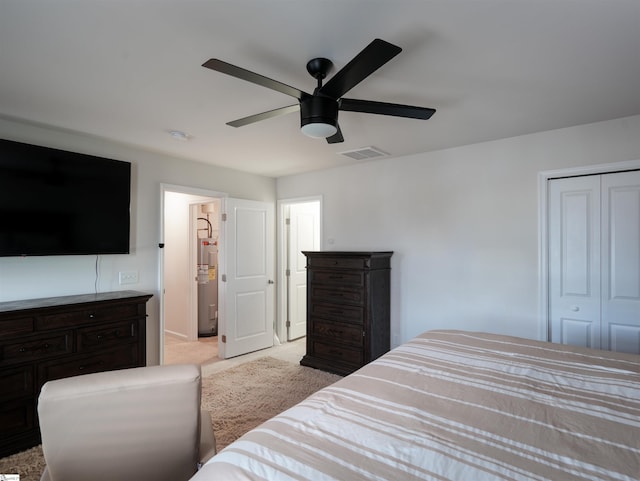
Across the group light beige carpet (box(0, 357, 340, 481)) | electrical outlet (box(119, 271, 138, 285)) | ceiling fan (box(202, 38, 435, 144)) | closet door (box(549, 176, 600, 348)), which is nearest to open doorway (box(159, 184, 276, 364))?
electrical outlet (box(119, 271, 138, 285))

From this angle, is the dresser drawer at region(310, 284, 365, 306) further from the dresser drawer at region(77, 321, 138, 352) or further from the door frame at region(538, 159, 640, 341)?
the dresser drawer at region(77, 321, 138, 352)

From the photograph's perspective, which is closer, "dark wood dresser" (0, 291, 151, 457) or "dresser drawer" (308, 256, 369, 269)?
"dark wood dresser" (0, 291, 151, 457)

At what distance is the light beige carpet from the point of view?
2.24 m

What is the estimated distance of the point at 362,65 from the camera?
54.5 inches

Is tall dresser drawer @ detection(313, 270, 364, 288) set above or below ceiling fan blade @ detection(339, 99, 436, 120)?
below

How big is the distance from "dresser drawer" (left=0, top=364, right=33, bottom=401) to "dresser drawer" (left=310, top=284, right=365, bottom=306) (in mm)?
2519

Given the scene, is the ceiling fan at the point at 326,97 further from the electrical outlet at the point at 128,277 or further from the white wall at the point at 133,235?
the electrical outlet at the point at 128,277

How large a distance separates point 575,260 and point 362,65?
2674mm

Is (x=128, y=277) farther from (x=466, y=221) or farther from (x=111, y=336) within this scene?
(x=466, y=221)

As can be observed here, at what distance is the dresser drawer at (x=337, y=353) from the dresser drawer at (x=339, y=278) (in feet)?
2.28

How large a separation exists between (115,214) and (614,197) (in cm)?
436

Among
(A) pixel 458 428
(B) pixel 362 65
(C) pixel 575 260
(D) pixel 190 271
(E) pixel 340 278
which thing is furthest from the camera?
(D) pixel 190 271

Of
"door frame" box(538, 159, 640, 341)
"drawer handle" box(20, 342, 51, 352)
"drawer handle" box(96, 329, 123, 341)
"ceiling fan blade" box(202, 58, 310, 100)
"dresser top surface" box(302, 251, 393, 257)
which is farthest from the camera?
"dresser top surface" box(302, 251, 393, 257)

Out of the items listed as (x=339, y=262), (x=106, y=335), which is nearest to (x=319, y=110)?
(x=339, y=262)
